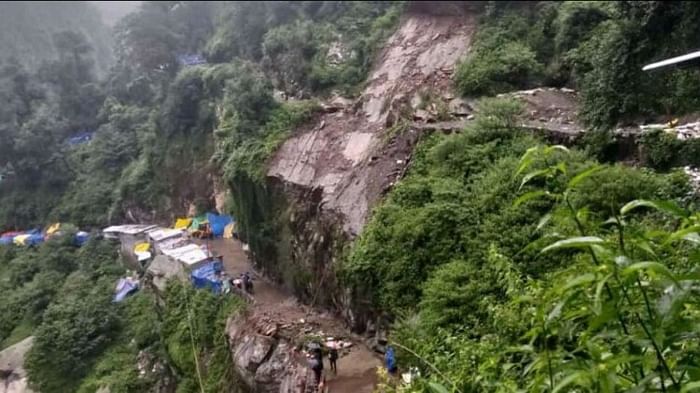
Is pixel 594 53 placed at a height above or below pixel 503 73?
above

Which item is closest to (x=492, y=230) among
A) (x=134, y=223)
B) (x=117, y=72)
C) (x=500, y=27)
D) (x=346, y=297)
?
(x=346, y=297)

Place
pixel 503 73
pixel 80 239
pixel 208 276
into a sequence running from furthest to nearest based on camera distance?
pixel 80 239 → pixel 208 276 → pixel 503 73

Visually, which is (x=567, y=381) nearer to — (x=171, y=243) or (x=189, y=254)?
(x=189, y=254)

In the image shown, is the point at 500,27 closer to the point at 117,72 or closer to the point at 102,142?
the point at 102,142

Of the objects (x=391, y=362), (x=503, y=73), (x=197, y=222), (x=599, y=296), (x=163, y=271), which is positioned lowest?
(x=197, y=222)

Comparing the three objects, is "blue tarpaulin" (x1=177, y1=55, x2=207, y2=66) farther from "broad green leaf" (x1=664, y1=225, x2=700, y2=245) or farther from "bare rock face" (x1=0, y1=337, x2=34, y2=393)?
"broad green leaf" (x1=664, y1=225, x2=700, y2=245)

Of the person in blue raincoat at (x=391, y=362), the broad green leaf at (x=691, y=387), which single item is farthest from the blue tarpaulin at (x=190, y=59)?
the broad green leaf at (x=691, y=387)

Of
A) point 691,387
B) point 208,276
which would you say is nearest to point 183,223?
point 208,276
